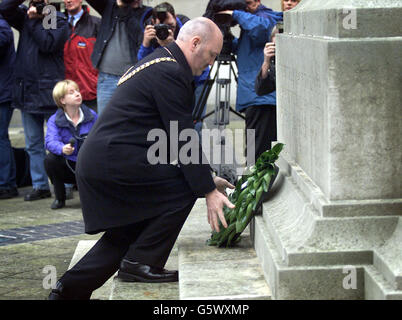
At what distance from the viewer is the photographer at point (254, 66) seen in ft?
22.2

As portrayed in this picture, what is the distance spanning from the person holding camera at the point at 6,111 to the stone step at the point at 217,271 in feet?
11.8

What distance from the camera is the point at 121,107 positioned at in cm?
432

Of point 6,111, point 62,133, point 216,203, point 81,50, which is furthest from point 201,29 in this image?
point 6,111

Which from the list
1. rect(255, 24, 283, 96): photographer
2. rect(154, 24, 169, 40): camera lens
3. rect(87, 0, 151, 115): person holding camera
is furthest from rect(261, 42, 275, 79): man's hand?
rect(87, 0, 151, 115): person holding camera

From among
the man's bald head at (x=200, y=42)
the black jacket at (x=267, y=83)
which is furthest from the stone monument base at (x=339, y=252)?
the black jacket at (x=267, y=83)

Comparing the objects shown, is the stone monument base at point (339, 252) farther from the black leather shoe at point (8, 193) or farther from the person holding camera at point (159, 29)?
the black leather shoe at point (8, 193)

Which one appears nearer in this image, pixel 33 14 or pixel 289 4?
pixel 289 4

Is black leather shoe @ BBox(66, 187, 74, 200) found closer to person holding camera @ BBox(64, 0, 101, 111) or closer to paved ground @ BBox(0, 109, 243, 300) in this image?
paved ground @ BBox(0, 109, 243, 300)

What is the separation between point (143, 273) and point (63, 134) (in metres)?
3.43

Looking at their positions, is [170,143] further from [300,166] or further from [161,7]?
[161,7]

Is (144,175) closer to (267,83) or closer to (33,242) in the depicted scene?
(33,242)

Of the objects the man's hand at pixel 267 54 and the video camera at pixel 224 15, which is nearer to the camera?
the man's hand at pixel 267 54

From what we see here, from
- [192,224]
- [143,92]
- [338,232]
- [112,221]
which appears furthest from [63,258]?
[338,232]
